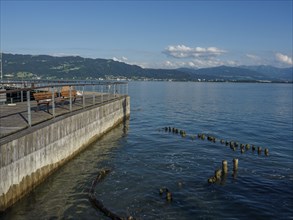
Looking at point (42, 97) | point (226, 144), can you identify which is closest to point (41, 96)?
point (42, 97)

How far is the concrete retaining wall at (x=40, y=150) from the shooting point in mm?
10375

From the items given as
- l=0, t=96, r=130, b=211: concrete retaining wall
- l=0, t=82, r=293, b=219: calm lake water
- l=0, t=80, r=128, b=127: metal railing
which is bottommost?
l=0, t=82, r=293, b=219: calm lake water

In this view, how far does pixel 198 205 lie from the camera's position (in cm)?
1248

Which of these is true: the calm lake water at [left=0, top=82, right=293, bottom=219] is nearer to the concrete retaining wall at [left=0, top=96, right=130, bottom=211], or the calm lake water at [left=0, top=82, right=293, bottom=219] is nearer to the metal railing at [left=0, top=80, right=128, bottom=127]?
the concrete retaining wall at [left=0, top=96, right=130, bottom=211]

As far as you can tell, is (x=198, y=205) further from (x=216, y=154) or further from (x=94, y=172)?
(x=216, y=154)

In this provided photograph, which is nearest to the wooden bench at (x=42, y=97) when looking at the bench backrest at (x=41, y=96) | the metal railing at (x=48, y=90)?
the bench backrest at (x=41, y=96)

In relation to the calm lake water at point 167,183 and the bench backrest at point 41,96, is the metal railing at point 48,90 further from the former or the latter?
the calm lake water at point 167,183

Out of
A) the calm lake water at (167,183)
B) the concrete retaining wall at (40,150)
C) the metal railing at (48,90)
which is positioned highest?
the metal railing at (48,90)

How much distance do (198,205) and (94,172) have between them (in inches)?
226

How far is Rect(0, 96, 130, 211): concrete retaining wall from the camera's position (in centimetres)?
1038

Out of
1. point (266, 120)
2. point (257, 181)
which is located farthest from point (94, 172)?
point (266, 120)

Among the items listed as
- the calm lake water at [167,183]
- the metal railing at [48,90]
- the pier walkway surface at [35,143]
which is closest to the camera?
the pier walkway surface at [35,143]

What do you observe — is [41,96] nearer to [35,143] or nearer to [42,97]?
[42,97]

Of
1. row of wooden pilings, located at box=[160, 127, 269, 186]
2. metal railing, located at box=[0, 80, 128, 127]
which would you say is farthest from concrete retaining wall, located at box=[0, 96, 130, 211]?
row of wooden pilings, located at box=[160, 127, 269, 186]
